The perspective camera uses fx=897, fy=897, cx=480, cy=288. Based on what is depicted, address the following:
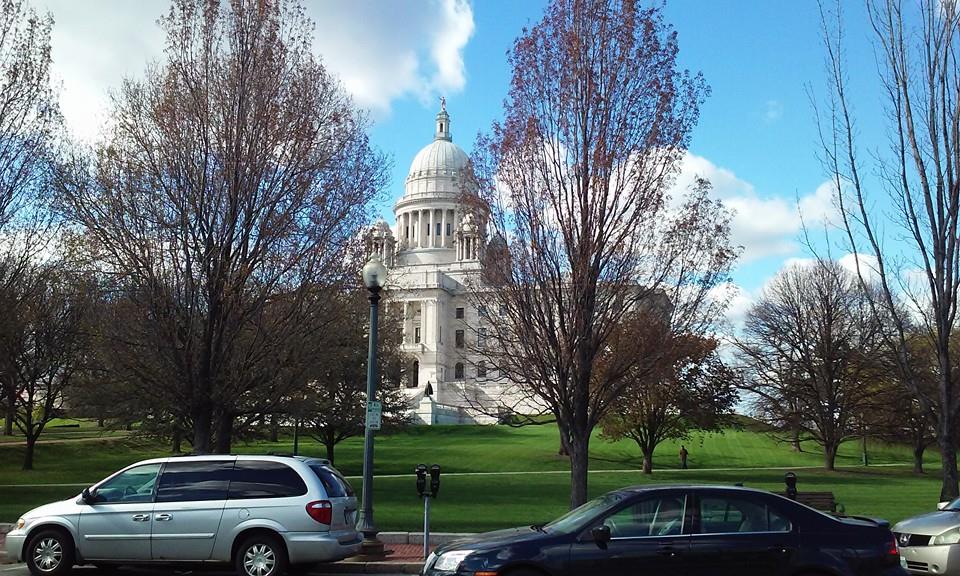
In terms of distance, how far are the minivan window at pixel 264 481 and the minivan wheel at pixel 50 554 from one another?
251 centimetres

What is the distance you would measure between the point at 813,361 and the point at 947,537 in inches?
1581

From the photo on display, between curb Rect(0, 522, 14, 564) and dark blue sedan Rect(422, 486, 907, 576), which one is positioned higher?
dark blue sedan Rect(422, 486, 907, 576)

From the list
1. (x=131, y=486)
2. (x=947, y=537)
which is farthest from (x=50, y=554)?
(x=947, y=537)

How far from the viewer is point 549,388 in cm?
1781

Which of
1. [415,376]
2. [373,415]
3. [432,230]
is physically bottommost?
[373,415]

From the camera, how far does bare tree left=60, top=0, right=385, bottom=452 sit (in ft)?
59.8

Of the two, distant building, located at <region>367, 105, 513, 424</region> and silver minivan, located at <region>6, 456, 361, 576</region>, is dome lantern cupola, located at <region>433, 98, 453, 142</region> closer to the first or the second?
distant building, located at <region>367, 105, 513, 424</region>

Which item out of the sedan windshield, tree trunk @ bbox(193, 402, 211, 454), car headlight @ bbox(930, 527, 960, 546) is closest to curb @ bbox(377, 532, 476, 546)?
tree trunk @ bbox(193, 402, 211, 454)

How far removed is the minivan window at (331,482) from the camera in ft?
41.8

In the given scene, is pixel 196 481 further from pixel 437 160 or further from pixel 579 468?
pixel 437 160

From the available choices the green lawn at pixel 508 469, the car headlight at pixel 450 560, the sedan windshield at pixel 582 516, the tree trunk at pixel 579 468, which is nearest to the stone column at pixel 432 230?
the green lawn at pixel 508 469

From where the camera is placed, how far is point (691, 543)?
30.6ft

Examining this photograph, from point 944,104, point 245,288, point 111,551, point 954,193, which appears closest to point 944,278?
point 954,193

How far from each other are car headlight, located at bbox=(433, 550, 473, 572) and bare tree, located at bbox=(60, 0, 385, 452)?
398 inches
